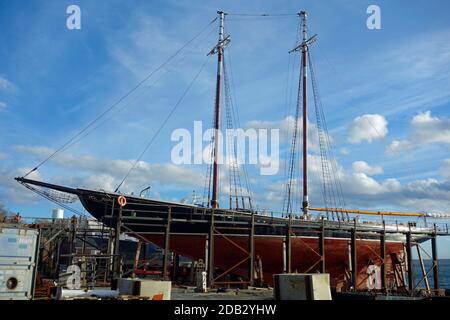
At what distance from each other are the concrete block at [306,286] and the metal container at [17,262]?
321 inches

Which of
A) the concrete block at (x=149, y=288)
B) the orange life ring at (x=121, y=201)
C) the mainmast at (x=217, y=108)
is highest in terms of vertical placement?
the mainmast at (x=217, y=108)

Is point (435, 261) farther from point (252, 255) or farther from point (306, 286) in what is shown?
point (306, 286)

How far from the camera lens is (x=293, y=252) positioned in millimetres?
32906

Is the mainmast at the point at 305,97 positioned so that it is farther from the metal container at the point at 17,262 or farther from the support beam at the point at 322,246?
the metal container at the point at 17,262

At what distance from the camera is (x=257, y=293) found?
23031mm

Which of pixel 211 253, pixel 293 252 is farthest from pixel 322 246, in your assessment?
pixel 211 253

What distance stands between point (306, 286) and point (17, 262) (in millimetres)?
9130

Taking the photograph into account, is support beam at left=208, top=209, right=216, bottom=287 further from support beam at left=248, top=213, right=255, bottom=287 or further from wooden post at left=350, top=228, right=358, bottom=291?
wooden post at left=350, top=228, right=358, bottom=291

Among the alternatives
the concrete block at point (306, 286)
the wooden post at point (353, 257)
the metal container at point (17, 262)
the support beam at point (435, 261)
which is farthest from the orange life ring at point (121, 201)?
the support beam at point (435, 261)

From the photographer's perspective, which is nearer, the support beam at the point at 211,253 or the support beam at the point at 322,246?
the support beam at the point at 211,253

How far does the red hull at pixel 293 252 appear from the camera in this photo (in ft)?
99.0

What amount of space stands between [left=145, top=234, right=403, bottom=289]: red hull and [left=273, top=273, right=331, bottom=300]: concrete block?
15.8m
